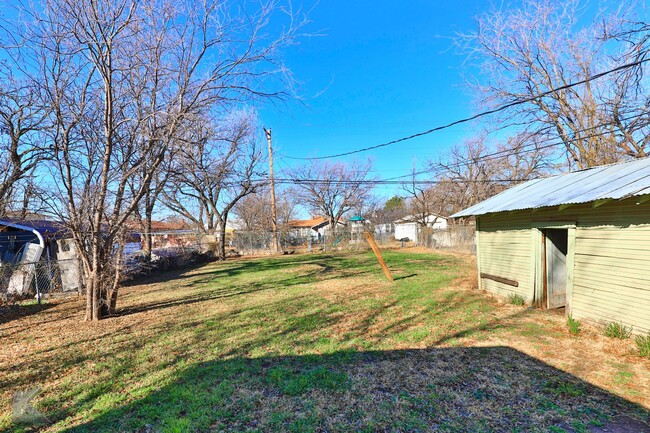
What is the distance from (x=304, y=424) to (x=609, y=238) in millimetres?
5314

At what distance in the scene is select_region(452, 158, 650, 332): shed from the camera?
4.49m

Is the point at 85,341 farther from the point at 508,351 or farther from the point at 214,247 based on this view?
the point at 214,247

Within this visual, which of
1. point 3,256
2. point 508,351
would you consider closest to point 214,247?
point 3,256

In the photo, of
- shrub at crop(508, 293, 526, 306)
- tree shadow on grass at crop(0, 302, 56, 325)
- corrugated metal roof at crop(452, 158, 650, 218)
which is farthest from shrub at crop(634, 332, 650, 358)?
tree shadow on grass at crop(0, 302, 56, 325)

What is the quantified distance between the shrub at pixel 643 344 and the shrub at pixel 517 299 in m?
2.41

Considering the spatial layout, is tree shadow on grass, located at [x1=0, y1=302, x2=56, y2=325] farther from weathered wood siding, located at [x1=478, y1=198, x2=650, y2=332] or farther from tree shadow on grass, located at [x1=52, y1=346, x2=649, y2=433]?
weathered wood siding, located at [x1=478, y1=198, x2=650, y2=332]

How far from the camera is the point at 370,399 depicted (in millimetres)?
3266

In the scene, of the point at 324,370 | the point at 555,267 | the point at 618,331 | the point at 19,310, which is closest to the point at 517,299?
the point at 555,267

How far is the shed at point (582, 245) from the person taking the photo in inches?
177

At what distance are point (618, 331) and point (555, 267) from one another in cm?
211

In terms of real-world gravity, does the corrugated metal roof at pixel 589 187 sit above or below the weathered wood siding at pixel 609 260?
above

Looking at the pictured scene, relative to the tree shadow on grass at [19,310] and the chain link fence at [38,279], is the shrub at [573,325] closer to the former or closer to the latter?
the tree shadow on grass at [19,310]

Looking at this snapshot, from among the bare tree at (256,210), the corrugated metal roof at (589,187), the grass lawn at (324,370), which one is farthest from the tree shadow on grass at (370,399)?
the bare tree at (256,210)

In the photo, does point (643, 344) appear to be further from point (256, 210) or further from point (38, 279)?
point (256, 210)
